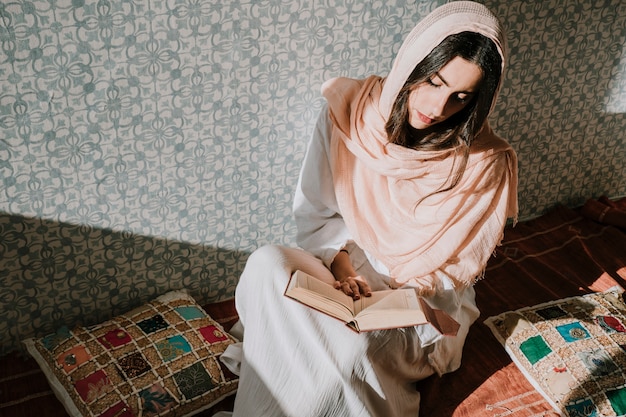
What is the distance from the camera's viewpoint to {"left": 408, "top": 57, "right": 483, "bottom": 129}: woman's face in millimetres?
1216

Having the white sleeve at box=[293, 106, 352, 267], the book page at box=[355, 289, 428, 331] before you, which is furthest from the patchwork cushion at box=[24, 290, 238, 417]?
the book page at box=[355, 289, 428, 331]

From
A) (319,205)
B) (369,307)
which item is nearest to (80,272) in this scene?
(319,205)

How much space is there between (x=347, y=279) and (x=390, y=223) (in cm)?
23

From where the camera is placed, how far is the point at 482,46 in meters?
1.21

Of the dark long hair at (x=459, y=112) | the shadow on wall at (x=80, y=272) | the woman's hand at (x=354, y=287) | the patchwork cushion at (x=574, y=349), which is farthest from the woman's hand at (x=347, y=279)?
the patchwork cushion at (x=574, y=349)

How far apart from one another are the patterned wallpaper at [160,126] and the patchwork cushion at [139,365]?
119 millimetres

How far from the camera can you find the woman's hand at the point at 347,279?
54.5 inches

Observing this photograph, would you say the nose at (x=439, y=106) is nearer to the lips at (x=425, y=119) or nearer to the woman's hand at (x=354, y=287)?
the lips at (x=425, y=119)

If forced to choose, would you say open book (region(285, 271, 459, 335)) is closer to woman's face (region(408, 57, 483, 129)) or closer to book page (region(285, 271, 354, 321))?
book page (region(285, 271, 354, 321))

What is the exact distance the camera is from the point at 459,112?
138cm

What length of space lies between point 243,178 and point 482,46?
835 mm

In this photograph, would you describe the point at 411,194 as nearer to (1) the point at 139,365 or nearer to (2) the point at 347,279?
(2) the point at 347,279

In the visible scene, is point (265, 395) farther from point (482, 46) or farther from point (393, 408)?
point (482, 46)

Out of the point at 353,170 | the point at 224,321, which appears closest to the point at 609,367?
the point at 353,170
